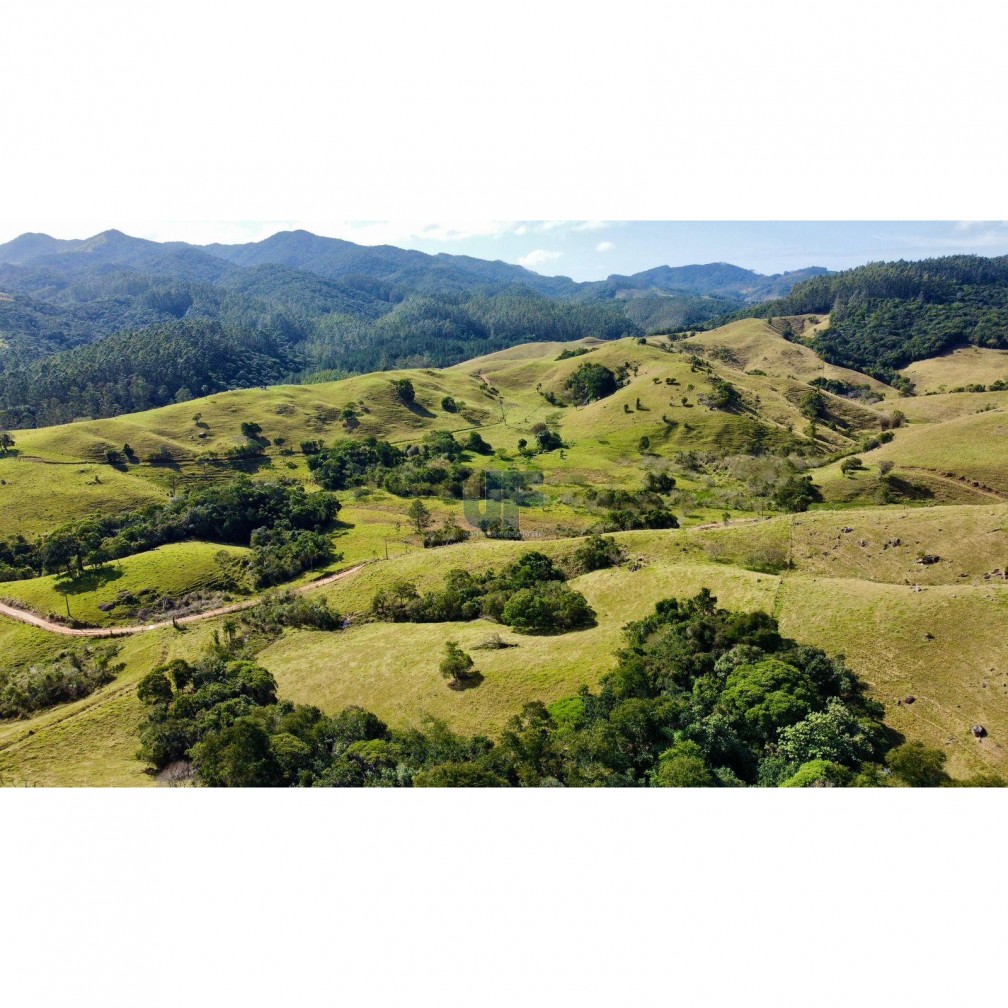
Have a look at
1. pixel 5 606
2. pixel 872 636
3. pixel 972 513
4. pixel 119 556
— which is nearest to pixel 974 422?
pixel 972 513

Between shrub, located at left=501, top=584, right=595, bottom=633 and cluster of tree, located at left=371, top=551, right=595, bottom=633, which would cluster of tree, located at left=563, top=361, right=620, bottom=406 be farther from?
shrub, located at left=501, top=584, right=595, bottom=633

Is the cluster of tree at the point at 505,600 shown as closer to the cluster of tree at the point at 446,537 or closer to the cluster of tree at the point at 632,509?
the cluster of tree at the point at 446,537

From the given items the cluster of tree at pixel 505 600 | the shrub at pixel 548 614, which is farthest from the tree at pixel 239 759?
the cluster of tree at pixel 505 600

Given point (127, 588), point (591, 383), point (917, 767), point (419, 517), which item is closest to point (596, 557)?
point (917, 767)

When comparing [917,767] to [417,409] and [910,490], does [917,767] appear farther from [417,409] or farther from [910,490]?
[417,409]

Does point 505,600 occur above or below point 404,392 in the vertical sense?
below

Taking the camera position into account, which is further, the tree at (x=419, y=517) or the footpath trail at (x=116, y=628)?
the tree at (x=419, y=517)

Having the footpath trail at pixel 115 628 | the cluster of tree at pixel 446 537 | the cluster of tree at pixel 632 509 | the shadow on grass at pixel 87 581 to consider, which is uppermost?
the cluster of tree at pixel 632 509
